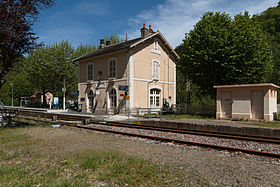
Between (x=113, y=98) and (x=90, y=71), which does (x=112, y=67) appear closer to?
(x=113, y=98)

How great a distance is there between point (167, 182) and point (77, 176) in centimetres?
188

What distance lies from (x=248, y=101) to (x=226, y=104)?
71.5 inches

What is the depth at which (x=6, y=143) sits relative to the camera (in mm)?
8141

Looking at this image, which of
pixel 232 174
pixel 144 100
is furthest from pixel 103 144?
pixel 144 100

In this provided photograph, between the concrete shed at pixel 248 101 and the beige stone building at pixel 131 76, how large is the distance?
7.94 meters

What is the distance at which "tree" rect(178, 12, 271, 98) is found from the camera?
20.6 metres

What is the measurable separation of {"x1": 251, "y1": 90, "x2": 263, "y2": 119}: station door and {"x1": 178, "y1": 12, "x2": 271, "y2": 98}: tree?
4.27 m

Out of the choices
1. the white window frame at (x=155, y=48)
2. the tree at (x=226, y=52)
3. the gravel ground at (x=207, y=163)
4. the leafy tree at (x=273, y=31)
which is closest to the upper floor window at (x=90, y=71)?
the white window frame at (x=155, y=48)

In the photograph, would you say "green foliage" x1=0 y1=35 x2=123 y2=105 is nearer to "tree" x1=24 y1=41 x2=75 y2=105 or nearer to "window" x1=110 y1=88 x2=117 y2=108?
"tree" x1=24 y1=41 x2=75 y2=105

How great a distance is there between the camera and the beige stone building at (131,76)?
22.9 m

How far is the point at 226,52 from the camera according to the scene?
20.3m

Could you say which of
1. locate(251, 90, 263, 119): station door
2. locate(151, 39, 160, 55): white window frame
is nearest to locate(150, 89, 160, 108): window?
locate(151, 39, 160, 55): white window frame

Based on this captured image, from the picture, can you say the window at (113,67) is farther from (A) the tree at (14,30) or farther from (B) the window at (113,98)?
(A) the tree at (14,30)

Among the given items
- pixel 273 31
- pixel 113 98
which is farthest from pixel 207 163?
pixel 273 31
